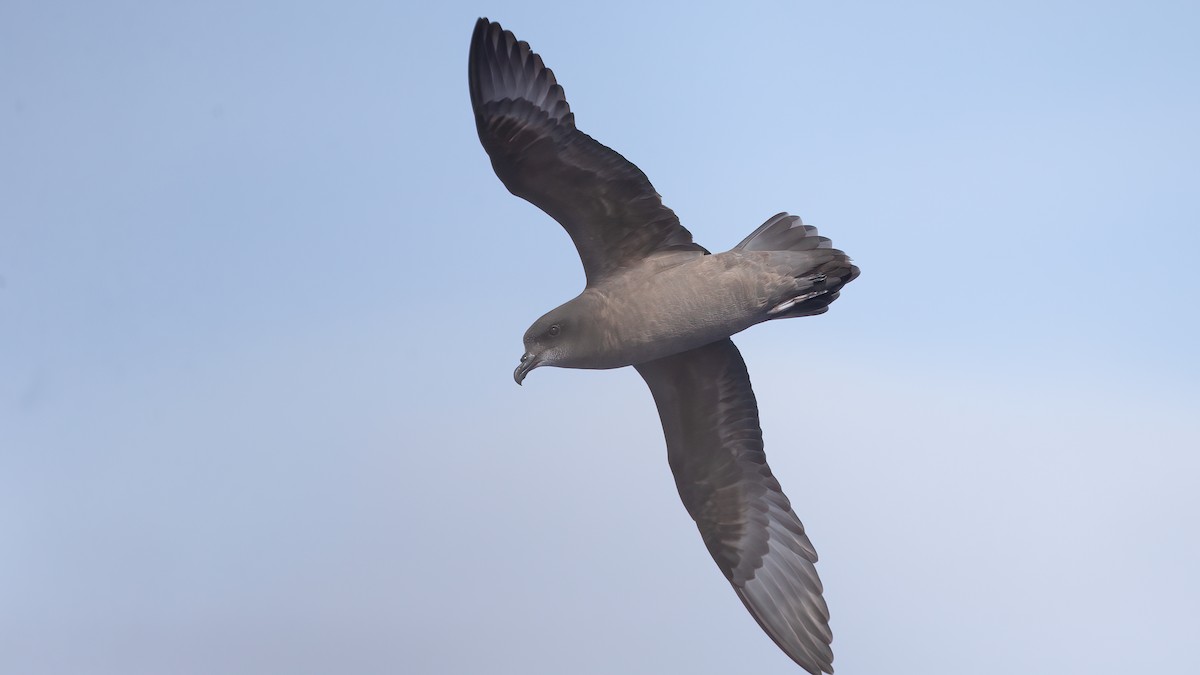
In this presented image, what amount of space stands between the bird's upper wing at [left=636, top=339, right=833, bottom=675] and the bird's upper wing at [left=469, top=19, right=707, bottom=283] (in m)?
1.40

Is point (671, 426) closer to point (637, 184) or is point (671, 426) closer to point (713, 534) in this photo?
point (713, 534)

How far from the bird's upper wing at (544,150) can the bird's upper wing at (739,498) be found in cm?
140

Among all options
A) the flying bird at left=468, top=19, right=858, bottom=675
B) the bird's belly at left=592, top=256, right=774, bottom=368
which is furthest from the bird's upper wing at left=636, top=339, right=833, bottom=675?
the bird's belly at left=592, top=256, right=774, bottom=368

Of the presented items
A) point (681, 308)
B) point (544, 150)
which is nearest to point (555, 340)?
point (681, 308)

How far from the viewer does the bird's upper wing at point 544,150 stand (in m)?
8.96

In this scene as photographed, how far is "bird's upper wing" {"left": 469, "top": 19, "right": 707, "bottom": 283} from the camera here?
29.4 feet

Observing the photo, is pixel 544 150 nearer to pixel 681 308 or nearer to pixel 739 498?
pixel 681 308

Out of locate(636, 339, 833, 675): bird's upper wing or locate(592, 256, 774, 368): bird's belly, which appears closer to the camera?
locate(592, 256, 774, 368): bird's belly

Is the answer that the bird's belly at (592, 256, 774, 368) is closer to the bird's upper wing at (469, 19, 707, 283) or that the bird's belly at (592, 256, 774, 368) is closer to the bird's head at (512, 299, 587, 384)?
the bird's head at (512, 299, 587, 384)

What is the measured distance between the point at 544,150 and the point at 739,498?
A: 3.24 m

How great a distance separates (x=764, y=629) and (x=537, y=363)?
9.17 feet

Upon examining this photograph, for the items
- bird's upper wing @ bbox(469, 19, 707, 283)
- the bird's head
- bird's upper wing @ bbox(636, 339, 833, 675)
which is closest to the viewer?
bird's upper wing @ bbox(469, 19, 707, 283)

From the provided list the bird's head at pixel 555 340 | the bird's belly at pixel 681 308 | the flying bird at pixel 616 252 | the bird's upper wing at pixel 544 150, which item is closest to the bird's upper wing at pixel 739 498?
the flying bird at pixel 616 252

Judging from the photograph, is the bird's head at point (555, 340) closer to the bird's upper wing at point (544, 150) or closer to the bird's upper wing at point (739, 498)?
the bird's upper wing at point (544, 150)
